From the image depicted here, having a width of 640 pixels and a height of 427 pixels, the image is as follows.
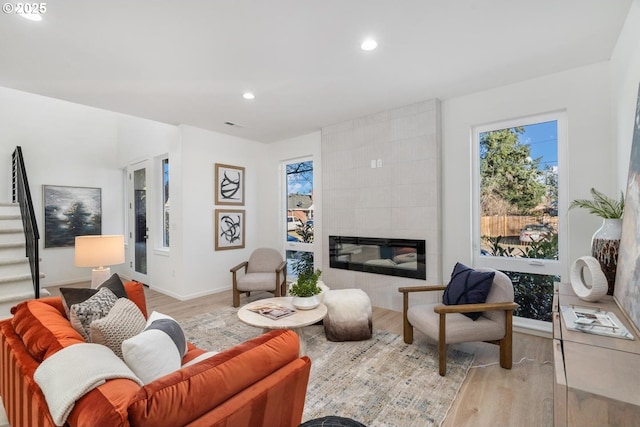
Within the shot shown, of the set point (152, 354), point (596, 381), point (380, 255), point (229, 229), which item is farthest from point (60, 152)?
point (596, 381)

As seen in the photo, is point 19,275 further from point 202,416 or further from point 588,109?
point 588,109

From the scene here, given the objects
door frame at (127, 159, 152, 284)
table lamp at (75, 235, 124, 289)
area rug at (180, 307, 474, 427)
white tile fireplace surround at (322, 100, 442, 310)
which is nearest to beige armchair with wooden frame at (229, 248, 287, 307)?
white tile fireplace surround at (322, 100, 442, 310)

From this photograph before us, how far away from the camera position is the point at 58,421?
90 cm

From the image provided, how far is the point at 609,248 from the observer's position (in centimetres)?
203

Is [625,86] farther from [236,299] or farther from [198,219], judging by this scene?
[198,219]

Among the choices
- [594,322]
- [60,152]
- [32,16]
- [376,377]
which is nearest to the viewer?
[594,322]

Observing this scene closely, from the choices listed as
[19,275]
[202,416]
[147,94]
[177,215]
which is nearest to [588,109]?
[202,416]

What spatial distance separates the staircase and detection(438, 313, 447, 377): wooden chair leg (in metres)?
3.90

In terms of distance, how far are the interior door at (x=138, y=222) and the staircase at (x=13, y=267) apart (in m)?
1.93

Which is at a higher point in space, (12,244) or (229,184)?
(229,184)

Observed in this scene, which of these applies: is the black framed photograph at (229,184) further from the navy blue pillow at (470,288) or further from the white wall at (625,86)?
the white wall at (625,86)

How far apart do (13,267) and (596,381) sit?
4.84m

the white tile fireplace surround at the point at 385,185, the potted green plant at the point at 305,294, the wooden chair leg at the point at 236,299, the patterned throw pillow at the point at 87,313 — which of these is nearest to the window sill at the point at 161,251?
the wooden chair leg at the point at 236,299

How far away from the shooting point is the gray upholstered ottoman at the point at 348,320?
3.04 metres
